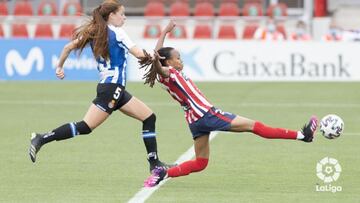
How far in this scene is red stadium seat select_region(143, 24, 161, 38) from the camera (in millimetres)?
29141

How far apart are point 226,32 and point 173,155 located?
16.5 m

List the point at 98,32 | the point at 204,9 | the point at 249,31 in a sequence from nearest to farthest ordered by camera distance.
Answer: the point at 98,32 → the point at 249,31 → the point at 204,9

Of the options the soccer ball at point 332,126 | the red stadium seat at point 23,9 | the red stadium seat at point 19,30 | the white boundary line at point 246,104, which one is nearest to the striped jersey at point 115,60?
the soccer ball at point 332,126

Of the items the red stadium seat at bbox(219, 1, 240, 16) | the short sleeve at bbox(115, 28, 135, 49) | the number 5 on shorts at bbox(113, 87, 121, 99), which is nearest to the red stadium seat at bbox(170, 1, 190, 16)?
the red stadium seat at bbox(219, 1, 240, 16)

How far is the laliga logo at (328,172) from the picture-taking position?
10.1m

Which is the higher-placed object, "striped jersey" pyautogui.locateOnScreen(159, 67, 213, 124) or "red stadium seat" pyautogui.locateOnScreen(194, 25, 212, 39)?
"striped jersey" pyautogui.locateOnScreen(159, 67, 213, 124)

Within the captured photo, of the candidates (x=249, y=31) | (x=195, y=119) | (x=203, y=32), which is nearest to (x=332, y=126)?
(x=195, y=119)

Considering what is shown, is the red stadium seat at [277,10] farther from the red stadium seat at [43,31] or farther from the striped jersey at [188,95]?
the striped jersey at [188,95]

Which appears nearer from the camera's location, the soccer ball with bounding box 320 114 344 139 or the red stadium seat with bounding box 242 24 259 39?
the soccer ball with bounding box 320 114 344 139

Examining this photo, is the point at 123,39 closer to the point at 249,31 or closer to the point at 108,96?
the point at 108,96

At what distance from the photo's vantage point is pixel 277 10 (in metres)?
30.9

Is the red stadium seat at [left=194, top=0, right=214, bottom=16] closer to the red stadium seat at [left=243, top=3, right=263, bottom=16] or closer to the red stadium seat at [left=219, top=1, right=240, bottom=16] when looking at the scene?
the red stadium seat at [left=219, top=1, right=240, bottom=16]

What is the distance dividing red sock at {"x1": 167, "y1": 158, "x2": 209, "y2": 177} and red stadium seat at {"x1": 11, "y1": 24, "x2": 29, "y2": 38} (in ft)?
63.8

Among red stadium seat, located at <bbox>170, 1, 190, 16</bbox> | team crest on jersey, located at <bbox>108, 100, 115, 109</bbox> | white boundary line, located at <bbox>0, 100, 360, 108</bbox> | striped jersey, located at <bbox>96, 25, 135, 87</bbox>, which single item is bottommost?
red stadium seat, located at <bbox>170, 1, 190, 16</bbox>
